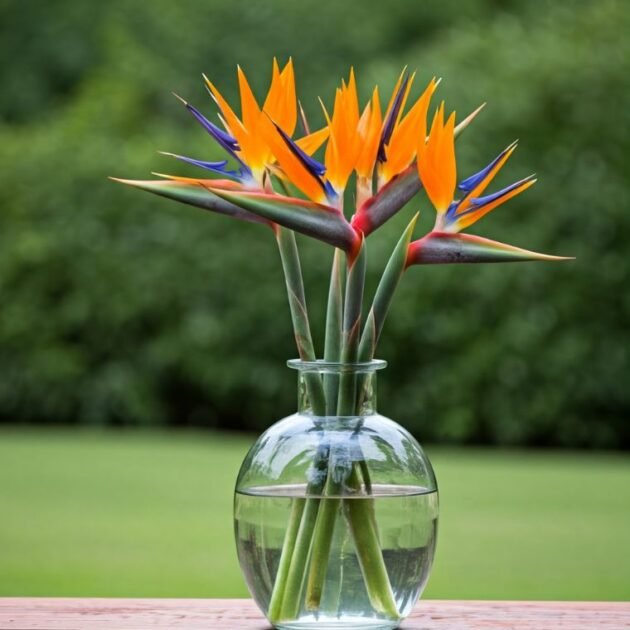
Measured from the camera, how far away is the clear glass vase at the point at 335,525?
3.50 feet

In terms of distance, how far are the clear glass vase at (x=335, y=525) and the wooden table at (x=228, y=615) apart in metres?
0.08

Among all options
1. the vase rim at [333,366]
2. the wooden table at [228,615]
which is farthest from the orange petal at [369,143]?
the wooden table at [228,615]

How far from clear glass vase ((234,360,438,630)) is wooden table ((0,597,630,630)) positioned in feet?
0.26

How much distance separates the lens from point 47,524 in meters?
3.97

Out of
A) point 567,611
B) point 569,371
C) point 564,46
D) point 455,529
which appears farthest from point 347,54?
point 567,611

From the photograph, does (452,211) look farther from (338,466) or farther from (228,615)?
(228,615)

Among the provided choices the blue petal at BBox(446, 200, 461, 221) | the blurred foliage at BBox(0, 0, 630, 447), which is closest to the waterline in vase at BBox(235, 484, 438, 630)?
the blue petal at BBox(446, 200, 461, 221)

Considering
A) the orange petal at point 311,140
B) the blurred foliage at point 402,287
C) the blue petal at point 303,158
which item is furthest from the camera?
the blurred foliage at point 402,287

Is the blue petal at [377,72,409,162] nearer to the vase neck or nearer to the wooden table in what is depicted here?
the vase neck

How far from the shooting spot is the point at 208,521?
412 centimetres

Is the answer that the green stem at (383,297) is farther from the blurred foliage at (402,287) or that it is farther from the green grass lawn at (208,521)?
the blurred foliage at (402,287)

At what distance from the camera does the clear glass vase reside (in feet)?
3.50

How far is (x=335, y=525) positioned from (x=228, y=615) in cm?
19

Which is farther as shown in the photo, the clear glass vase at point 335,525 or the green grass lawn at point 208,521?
the green grass lawn at point 208,521
